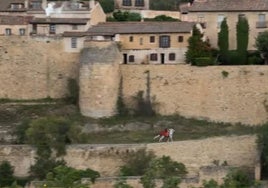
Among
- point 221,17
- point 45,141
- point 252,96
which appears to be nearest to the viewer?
point 45,141

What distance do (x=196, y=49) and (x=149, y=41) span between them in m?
2.71

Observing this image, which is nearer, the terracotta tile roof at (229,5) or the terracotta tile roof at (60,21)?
the terracotta tile roof at (229,5)

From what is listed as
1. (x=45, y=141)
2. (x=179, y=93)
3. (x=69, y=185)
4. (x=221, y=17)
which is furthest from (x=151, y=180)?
(x=221, y=17)

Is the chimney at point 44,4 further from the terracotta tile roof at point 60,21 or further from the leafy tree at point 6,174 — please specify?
the leafy tree at point 6,174

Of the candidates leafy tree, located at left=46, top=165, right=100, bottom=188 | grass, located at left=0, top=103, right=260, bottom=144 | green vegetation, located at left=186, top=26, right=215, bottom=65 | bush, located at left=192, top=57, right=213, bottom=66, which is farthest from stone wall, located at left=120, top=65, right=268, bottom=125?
leafy tree, located at left=46, top=165, right=100, bottom=188

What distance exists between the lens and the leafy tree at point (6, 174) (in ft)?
185

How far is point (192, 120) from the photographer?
62.5m

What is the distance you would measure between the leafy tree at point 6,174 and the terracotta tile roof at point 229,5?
1486cm

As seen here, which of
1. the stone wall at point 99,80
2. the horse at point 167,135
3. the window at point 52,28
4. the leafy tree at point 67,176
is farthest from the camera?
the window at point 52,28

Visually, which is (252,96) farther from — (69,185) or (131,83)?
(69,185)

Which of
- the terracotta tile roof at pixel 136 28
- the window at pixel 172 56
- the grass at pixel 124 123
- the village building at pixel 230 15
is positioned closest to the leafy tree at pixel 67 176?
the grass at pixel 124 123

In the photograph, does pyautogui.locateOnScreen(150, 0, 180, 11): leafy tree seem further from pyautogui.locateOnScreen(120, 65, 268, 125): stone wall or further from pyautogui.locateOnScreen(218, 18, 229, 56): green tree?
pyautogui.locateOnScreen(120, 65, 268, 125): stone wall

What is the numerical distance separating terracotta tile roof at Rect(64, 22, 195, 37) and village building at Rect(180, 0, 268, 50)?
54.7 inches

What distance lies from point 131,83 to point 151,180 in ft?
37.8
